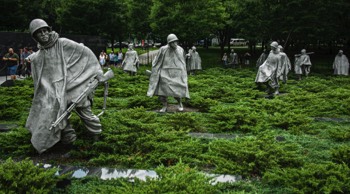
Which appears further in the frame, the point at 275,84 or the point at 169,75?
the point at 275,84

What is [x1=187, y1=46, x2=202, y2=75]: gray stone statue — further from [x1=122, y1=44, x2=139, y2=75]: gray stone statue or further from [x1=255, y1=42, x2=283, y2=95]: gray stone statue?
[x1=255, y1=42, x2=283, y2=95]: gray stone statue

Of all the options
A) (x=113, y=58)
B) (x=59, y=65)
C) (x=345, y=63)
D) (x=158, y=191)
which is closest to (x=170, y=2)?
(x=113, y=58)

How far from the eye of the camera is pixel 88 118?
23.3 feet

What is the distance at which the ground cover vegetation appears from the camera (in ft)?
17.3

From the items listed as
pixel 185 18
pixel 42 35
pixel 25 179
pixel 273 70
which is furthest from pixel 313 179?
pixel 185 18

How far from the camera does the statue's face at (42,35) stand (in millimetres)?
6750

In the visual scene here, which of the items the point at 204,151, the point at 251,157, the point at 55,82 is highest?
the point at 55,82

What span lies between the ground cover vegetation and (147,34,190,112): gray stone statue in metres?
0.80

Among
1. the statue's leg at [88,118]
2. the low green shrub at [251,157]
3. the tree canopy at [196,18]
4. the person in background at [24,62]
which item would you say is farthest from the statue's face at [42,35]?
the tree canopy at [196,18]

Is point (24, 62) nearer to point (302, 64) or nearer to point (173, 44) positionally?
point (173, 44)

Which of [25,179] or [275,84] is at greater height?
[275,84]

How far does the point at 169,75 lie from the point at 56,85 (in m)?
4.88

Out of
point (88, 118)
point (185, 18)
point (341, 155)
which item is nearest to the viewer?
point (341, 155)

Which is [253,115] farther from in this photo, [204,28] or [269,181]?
[204,28]
